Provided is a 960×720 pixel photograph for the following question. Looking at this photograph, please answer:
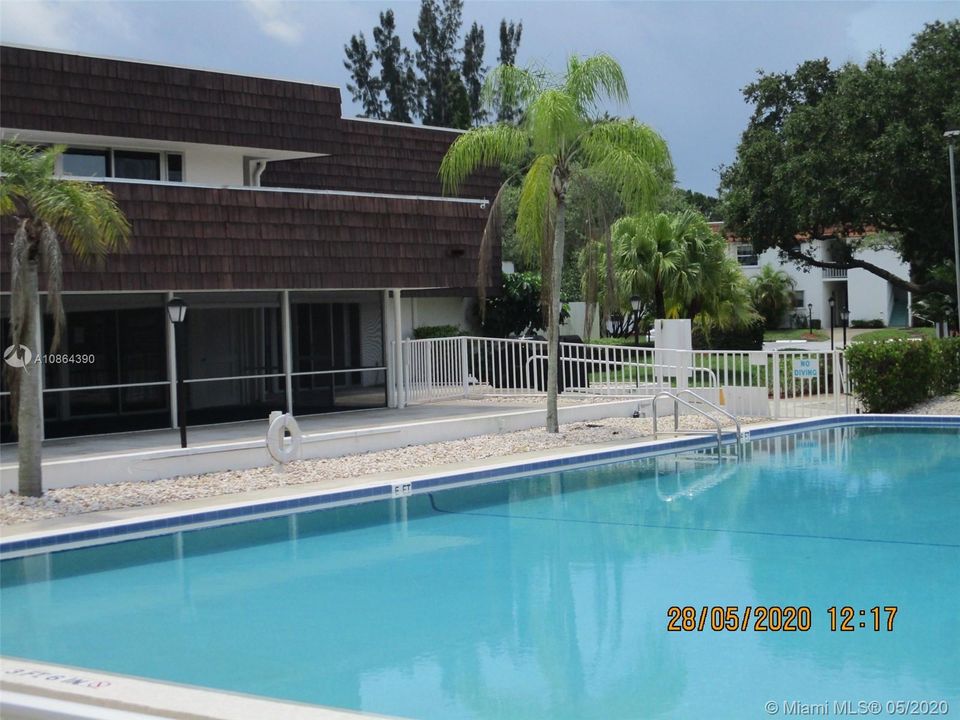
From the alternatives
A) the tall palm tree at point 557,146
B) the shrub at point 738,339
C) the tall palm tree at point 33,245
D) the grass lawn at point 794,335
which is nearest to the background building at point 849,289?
the grass lawn at point 794,335

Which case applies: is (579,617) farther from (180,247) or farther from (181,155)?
(181,155)

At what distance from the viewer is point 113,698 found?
20.9 ft

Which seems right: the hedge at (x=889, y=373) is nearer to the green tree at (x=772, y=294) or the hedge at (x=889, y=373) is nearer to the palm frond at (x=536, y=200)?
the palm frond at (x=536, y=200)

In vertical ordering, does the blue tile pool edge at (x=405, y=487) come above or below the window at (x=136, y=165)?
below

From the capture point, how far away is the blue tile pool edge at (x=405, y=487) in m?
12.0

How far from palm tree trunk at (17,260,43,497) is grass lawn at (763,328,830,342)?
136ft

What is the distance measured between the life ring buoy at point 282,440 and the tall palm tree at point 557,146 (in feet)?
16.1

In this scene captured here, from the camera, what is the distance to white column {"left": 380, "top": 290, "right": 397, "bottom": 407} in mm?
22188

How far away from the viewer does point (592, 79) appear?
18.7 meters

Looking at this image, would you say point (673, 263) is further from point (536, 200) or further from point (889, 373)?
point (536, 200)

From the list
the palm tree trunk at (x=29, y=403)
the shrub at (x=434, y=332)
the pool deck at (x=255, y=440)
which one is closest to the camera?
the palm tree trunk at (x=29, y=403)

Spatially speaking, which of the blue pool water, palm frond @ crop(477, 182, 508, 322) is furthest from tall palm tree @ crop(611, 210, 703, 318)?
the blue pool water

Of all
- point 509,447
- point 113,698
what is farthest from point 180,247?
point 113,698

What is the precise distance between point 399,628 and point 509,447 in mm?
8898
